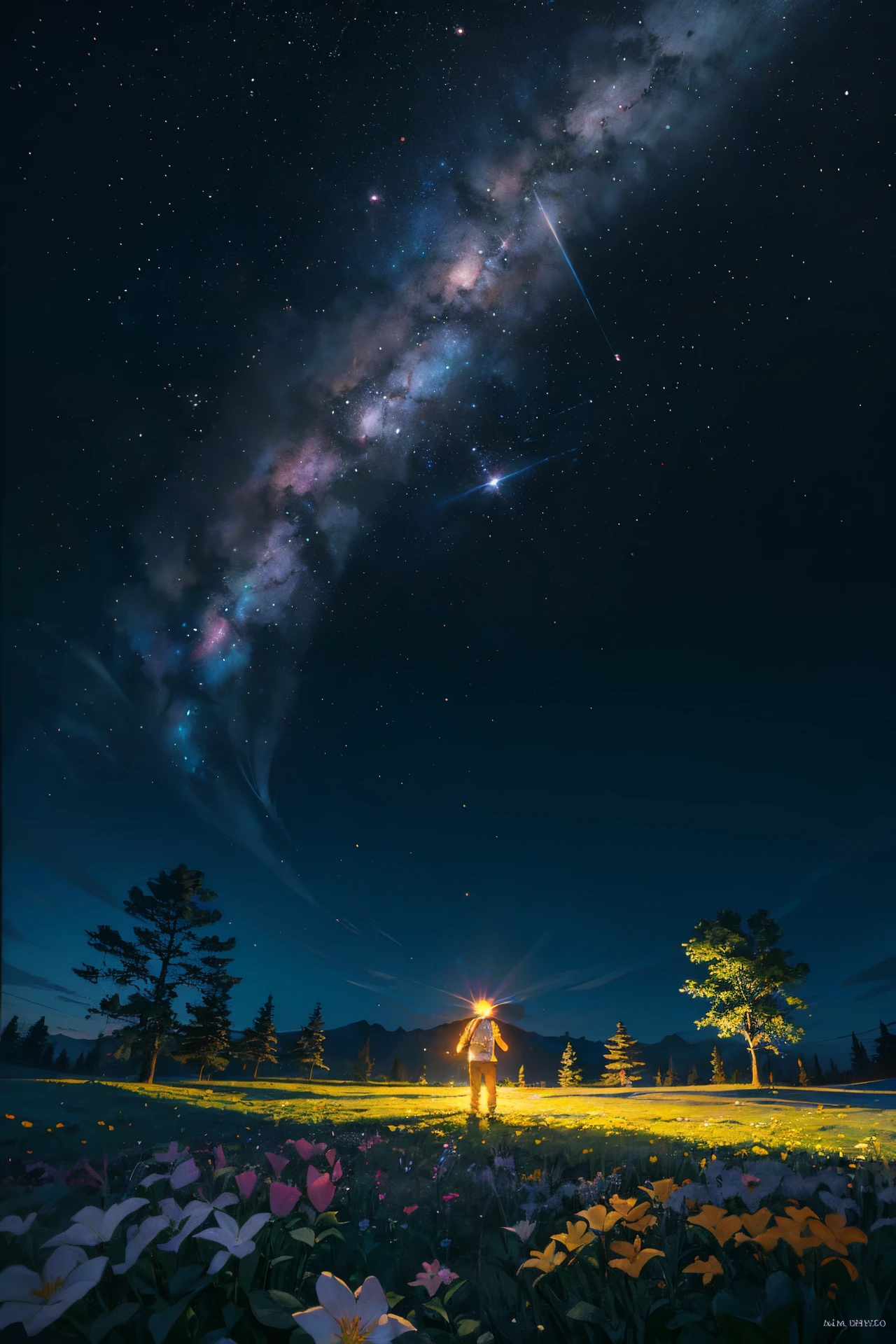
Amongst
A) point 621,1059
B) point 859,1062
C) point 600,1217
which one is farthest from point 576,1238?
point 621,1059

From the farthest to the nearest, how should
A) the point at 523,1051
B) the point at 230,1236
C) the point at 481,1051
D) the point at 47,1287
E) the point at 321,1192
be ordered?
1. the point at 523,1051
2. the point at 481,1051
3. the point at 321,1192
4. the point at 230,1236
5. the point at 47,1287

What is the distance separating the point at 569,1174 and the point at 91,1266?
3.05 m

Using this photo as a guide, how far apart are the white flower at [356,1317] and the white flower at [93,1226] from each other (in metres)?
0.52

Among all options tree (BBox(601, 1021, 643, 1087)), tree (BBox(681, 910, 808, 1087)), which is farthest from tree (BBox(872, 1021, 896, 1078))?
tree (BBox(601, 1021, 643, 1087))

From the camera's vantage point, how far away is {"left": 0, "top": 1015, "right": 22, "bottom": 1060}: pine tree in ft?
11.4

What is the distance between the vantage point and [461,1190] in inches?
133

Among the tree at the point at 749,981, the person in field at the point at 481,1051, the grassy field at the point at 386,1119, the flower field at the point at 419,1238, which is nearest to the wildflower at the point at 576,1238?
the flower field at the point at 419,1238

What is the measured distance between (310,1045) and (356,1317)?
3248 cm

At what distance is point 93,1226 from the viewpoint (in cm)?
162

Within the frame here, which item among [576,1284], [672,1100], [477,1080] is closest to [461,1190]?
[576,1284]

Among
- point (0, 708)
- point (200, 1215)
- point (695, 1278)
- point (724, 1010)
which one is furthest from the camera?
point (724, 1010)

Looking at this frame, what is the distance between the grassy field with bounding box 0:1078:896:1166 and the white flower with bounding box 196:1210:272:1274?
2.38 m

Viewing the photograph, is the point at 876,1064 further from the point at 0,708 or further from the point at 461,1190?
the point at 0,708

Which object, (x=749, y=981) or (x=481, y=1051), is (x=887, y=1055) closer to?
(x=749, y=981)
